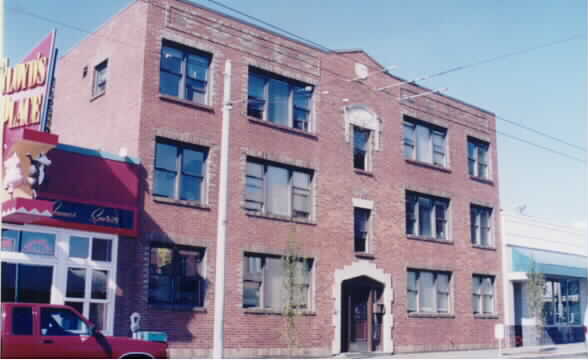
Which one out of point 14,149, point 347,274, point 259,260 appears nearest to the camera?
point 14,149

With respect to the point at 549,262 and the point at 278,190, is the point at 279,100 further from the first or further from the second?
the point at 549,262

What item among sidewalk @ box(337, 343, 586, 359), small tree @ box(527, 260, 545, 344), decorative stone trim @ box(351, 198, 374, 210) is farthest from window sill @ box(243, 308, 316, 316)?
small tree @ box(527, 260, 545, 344)

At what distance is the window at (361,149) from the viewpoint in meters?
27.4

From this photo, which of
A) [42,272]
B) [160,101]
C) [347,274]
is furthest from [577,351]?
[42,272]

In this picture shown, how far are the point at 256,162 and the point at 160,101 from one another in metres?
4.24

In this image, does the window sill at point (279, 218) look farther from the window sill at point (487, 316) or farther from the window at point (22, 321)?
the window sill at point (487, 316)

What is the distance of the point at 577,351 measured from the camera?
29453 mm

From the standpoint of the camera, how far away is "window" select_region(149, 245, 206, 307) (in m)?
20.3

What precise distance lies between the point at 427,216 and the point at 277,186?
898 cm

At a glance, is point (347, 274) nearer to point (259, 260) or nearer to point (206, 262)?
point (259, 260)

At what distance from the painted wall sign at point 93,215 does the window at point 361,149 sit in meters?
10.9

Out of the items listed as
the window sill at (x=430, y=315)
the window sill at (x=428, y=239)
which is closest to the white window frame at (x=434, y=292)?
the window sill at (x=430, y=315)

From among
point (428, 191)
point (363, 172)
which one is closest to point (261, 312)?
point (363, 172)

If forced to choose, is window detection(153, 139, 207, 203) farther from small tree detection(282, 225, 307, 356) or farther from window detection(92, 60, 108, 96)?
window detection(92, 60, 108, 96)
